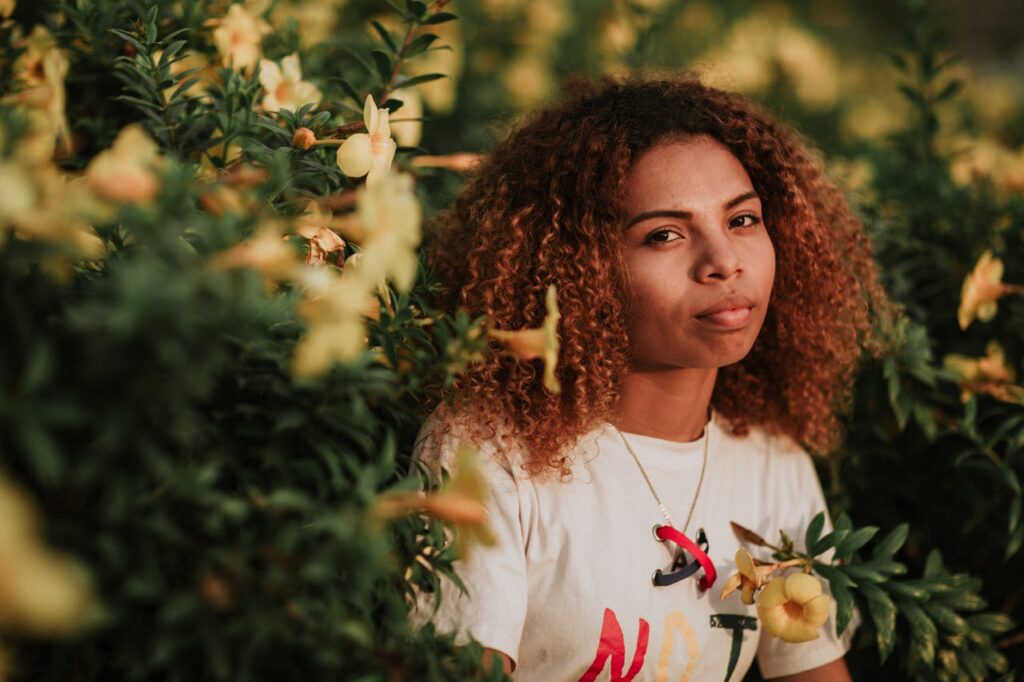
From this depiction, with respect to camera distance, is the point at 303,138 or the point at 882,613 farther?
the point at 882,613

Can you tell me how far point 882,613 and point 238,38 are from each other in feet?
4.46

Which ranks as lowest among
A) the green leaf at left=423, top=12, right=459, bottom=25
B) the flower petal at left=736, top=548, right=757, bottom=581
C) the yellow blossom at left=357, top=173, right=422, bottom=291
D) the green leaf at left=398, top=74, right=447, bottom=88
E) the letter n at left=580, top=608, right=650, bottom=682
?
the letter n at left=580, top=608, right=650, bottom=682

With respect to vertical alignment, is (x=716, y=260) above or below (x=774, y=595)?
above

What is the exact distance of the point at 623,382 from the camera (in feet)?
4.44

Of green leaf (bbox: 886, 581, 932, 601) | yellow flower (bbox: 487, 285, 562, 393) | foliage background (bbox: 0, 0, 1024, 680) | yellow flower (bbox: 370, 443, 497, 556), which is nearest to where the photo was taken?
foliage background (bbox: 0, 0, 1024, 680)

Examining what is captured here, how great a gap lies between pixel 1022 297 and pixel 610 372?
877 mm

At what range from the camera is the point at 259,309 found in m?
0.84

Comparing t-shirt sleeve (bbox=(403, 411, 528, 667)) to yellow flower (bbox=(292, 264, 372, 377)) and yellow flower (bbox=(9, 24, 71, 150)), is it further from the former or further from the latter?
yellow flower (bbox=(9, 24, 71, 150))

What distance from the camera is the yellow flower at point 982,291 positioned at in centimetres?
146

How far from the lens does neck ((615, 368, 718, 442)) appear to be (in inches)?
52.8

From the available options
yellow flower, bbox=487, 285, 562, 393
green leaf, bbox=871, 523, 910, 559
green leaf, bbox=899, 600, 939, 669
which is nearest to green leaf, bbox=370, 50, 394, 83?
yellow flower, bbox=487, 285, 562, 393

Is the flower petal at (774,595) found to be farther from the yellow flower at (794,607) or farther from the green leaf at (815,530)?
the green leaf at (815,530)

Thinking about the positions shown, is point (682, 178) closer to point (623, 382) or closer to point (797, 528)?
point (623, 382)

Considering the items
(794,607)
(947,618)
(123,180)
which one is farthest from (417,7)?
(947,618)
